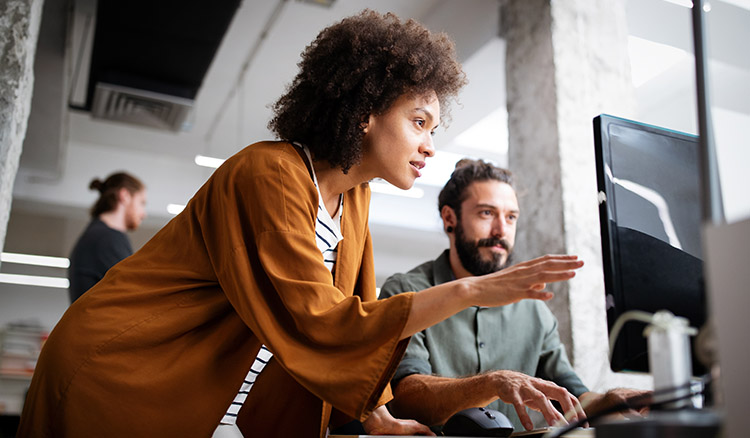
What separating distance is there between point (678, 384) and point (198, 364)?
85cm

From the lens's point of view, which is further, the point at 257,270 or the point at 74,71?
Answer: the point at 74,71

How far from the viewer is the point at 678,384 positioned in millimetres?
700

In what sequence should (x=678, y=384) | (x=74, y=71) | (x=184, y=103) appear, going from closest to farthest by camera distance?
(x=678, y=384) → (x=184, y=103) → (x=74, y=71)

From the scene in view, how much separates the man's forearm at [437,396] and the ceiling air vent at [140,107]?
309 centimetres

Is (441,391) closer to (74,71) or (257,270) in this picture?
(257,270)

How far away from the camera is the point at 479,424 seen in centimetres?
115

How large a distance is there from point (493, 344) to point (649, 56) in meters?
2.72

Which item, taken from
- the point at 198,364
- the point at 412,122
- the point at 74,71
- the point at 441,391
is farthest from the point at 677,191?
the point at 74,71

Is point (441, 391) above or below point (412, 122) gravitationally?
below

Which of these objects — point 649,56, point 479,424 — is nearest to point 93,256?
point 479,424

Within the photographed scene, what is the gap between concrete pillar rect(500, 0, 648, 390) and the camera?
110 inches

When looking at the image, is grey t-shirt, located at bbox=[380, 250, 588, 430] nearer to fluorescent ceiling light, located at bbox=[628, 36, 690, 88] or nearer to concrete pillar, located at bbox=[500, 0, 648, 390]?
concrete pillar, located at bbox=[500, 0, 648, 390]

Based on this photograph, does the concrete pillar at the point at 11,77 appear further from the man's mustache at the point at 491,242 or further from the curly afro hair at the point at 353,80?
the man's mustache at the point at 491,242

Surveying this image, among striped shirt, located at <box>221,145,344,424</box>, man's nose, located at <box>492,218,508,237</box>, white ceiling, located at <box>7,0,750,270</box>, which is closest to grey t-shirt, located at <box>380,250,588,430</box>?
man's nose, located at <box>492,218,508,237</box>
